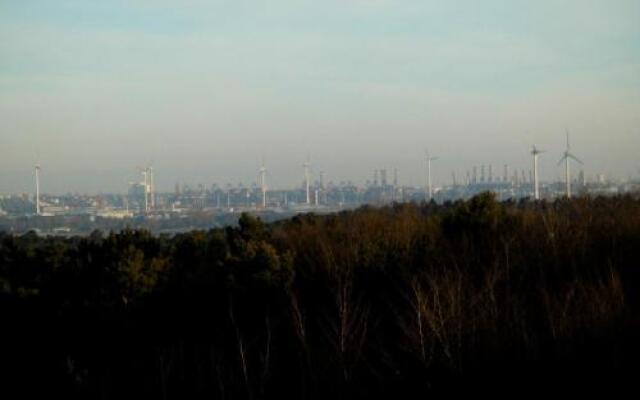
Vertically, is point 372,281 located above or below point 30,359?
above

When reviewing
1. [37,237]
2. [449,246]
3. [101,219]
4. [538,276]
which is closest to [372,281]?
[449,246]

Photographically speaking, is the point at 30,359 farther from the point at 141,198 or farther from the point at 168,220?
the point at 141,198

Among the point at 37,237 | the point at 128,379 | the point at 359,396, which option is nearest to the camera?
the point at 359,396

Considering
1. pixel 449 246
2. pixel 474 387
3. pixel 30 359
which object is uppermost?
pixel 449 246

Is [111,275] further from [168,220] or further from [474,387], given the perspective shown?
[168,220]

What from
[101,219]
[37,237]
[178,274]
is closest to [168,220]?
[101,219]

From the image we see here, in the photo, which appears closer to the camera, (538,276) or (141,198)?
(538,276)

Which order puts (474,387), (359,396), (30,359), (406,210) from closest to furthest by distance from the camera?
(474,387)
(359,396)
(30,359)
(406,210)
